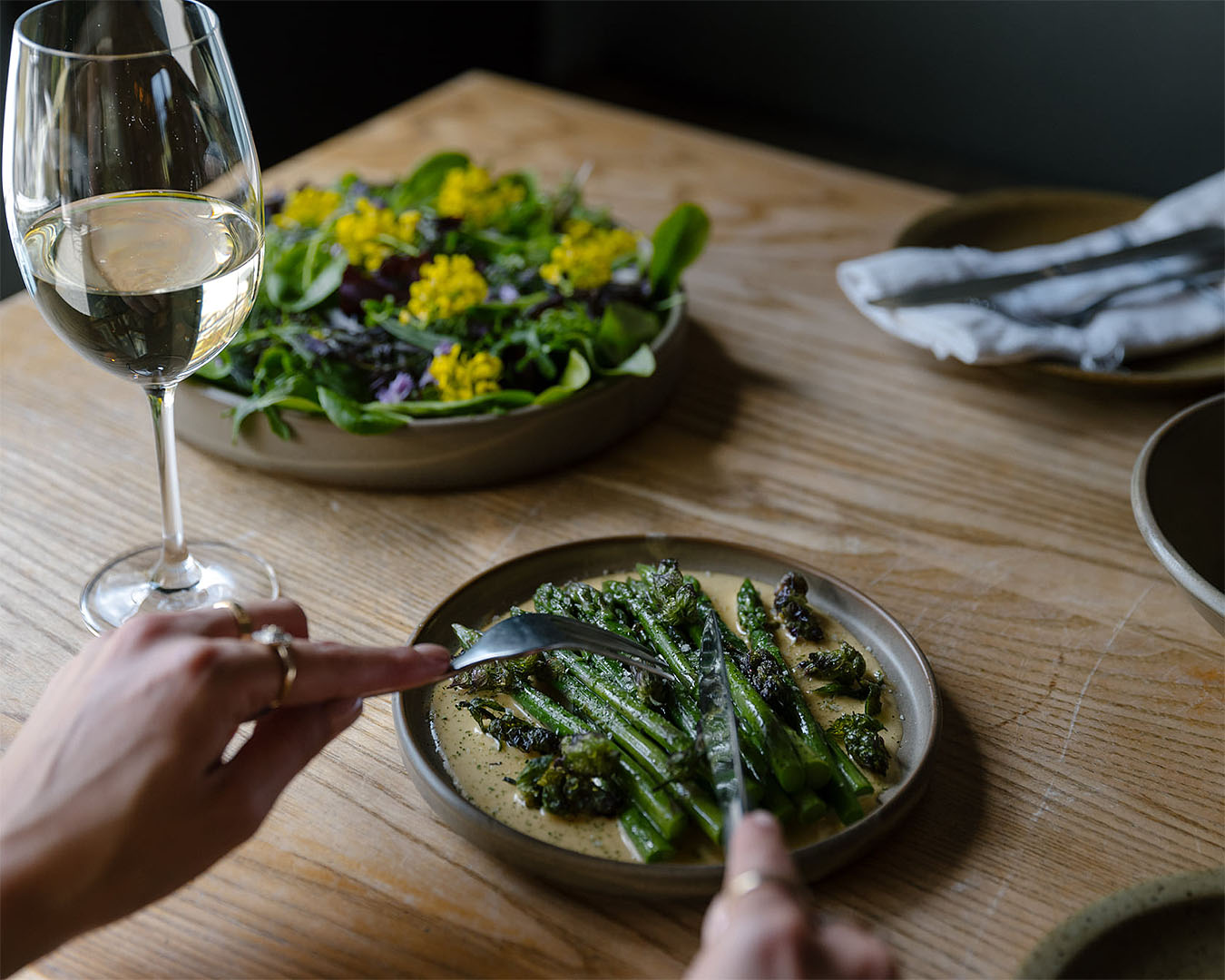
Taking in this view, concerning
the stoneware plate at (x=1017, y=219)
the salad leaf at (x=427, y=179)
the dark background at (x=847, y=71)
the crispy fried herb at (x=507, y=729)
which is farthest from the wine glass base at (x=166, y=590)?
the dark background at (x=847, y=71)

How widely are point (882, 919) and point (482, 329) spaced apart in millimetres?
642

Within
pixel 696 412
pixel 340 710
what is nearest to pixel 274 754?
pixel 340 710

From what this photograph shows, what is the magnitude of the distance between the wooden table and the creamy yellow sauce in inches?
1.1

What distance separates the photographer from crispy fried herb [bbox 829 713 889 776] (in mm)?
683

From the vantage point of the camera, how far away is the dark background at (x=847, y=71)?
2426 mm

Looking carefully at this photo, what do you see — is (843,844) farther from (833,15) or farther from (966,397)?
(833,15)

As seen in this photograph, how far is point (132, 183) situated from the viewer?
707 millimetres

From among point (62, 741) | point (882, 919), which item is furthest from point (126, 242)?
point (882, 919)

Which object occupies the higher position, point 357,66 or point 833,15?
point 833,15

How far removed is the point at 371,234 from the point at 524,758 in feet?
2.07

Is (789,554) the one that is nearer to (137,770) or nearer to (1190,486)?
(1190,486)

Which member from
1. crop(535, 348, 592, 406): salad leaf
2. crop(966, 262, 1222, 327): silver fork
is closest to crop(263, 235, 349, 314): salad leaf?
crop(535, 348, 592, 406): salad leaf

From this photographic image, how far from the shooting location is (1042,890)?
645 mm

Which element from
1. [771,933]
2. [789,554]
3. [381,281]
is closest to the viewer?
[771,933]
